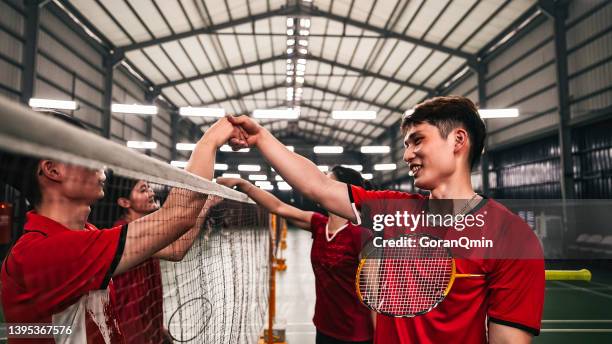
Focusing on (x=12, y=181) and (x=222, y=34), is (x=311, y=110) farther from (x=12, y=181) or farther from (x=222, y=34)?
(x=12, y=181)

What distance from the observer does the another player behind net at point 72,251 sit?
1309mm

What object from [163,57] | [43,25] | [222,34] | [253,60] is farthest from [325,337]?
[253,60]

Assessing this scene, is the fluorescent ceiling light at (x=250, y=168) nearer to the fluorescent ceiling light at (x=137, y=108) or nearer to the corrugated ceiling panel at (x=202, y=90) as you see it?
the corrugated ceiling panel at (x=202, y=90)

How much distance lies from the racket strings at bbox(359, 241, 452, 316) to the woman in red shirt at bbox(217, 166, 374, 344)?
1264 millimetres

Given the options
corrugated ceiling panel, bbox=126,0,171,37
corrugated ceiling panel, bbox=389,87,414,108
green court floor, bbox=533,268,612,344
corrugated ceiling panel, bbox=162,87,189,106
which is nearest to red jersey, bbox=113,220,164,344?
green court floor, bbox=533,268,612,344

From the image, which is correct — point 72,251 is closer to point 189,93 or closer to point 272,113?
point 272,113

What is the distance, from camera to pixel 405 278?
160 centimetres

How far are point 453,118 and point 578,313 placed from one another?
778 cm

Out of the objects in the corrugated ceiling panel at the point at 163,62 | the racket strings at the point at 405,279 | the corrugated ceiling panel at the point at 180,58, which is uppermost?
the corrugated ceiling panel at the point at 180,58

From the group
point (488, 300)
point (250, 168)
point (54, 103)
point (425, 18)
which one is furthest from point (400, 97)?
point (488, 300)

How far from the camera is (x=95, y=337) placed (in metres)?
1.48

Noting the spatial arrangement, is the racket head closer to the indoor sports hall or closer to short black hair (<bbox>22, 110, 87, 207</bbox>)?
the indoor sports hall

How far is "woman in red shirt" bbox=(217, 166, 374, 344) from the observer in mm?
2967

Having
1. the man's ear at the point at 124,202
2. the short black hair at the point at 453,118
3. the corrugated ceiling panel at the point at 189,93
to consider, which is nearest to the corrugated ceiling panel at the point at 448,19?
the corrugated ceiling panel at the point at 189,93
